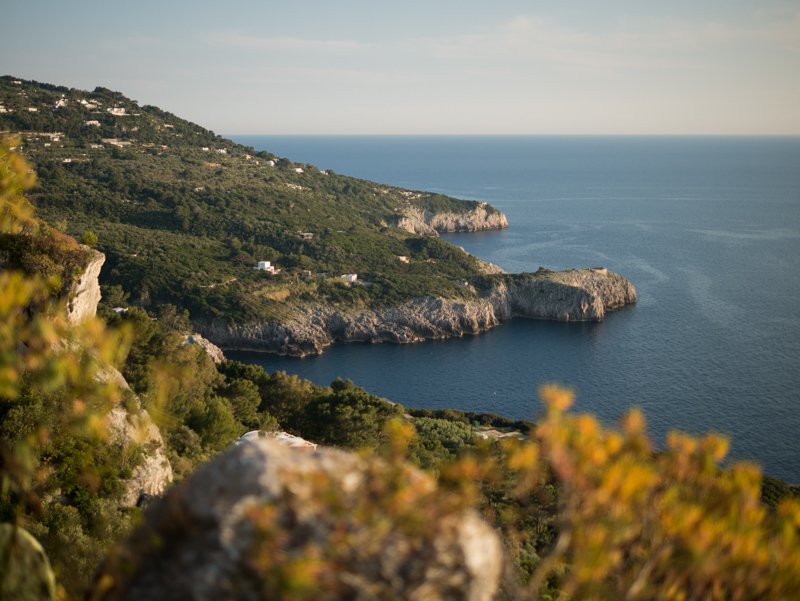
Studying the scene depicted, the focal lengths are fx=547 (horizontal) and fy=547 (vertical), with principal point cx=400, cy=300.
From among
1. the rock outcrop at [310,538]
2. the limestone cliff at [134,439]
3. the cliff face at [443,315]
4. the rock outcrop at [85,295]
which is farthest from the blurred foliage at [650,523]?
the cliff face at [443,315]

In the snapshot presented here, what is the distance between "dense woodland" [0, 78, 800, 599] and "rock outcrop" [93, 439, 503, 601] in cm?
25

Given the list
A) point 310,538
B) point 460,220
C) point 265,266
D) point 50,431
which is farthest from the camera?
point 460,220

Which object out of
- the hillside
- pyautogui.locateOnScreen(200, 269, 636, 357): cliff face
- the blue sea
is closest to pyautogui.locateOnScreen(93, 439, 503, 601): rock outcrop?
the blue sea

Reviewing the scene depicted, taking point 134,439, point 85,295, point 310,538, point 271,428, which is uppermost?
point 310,538

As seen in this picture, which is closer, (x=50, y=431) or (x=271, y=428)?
(x=50, y=431)

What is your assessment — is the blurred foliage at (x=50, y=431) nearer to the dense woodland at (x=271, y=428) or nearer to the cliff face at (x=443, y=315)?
the dense woodland at (x=271, y=428)

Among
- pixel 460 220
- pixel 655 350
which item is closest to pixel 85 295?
pixel 655 350

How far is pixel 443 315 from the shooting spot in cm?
6259

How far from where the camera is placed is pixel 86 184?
222 feet

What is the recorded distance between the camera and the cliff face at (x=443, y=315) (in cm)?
5656

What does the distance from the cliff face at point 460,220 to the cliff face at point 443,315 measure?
46.9m

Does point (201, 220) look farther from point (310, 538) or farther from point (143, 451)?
point (310, 538)

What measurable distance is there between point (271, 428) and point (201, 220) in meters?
56.1

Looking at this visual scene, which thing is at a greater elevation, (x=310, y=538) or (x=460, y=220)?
(x=310, y=538)
